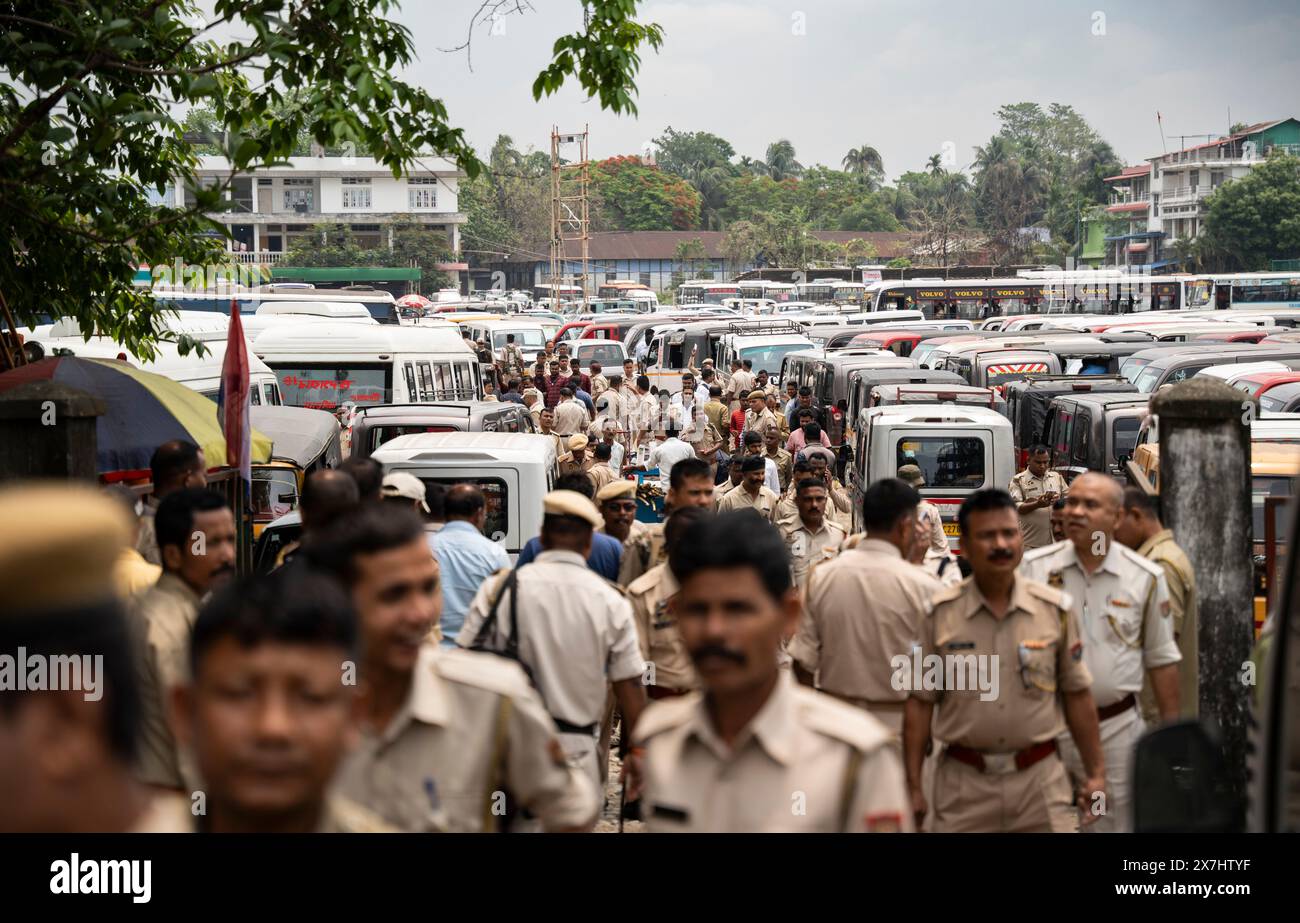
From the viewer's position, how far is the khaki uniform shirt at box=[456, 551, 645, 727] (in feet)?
17.3

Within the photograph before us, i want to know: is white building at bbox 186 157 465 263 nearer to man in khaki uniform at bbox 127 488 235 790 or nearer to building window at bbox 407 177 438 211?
building window at bbox 407 177 438 211

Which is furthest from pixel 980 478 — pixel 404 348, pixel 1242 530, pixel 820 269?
pixel 820 269

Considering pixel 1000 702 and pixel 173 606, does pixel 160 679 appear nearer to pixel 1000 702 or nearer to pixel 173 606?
pixel 173 606

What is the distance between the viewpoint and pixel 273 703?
2727 mm

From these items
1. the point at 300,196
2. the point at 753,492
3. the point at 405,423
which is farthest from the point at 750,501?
the point at 300,196

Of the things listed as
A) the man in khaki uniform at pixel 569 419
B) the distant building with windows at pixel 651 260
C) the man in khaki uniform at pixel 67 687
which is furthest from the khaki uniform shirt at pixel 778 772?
the distant building with windows at pixel 651 260

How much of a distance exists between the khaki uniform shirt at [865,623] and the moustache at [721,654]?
275 centimetres

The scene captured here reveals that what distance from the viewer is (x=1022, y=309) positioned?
183 feet

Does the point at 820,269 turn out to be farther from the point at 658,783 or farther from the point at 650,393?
the point at 658,783

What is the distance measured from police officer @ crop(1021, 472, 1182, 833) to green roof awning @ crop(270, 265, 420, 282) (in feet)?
226

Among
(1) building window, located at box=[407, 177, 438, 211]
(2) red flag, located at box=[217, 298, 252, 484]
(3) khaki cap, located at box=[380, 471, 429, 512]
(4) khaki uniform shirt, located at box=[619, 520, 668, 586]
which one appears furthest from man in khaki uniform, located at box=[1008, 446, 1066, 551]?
(1) building window, located at box=[407, 177, 438, 211]

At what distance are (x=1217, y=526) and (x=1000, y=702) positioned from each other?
2.79 m

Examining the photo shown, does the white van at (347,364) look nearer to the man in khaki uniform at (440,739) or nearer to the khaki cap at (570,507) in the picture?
the khaki cap at (570,507)

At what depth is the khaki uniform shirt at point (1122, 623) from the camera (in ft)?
19.1
